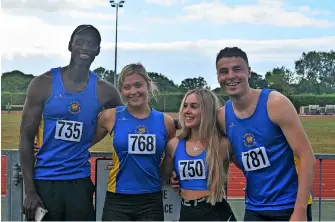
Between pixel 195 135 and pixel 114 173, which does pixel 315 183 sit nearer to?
pixel 195 135

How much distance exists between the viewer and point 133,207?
328 cm

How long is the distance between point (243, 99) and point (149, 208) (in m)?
0.98

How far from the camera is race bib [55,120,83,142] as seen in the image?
10.8ft

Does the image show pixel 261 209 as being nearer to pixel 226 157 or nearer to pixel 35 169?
pixel 226 157

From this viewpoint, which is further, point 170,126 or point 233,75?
point 170,126

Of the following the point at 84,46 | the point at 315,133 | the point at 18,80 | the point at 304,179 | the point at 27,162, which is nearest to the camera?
the point at 304,179

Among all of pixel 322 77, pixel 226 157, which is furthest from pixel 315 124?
pixel 226 157

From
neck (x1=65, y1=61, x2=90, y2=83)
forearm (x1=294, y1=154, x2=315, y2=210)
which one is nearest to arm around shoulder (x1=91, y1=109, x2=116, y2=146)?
neck (x1=65, y1=61, x2=90, y2=83)

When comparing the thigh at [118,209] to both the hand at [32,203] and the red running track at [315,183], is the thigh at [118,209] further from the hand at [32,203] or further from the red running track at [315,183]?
the red running track at [315,183]

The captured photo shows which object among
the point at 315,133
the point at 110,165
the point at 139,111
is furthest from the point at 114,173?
the point at 315,133

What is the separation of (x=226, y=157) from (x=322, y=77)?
48.7m

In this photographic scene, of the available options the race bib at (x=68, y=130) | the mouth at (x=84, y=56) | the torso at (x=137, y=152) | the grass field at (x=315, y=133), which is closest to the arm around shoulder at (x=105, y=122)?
the torso at (x=137, y=152)

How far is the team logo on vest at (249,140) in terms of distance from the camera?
3.01m

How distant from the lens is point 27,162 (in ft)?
10.8
